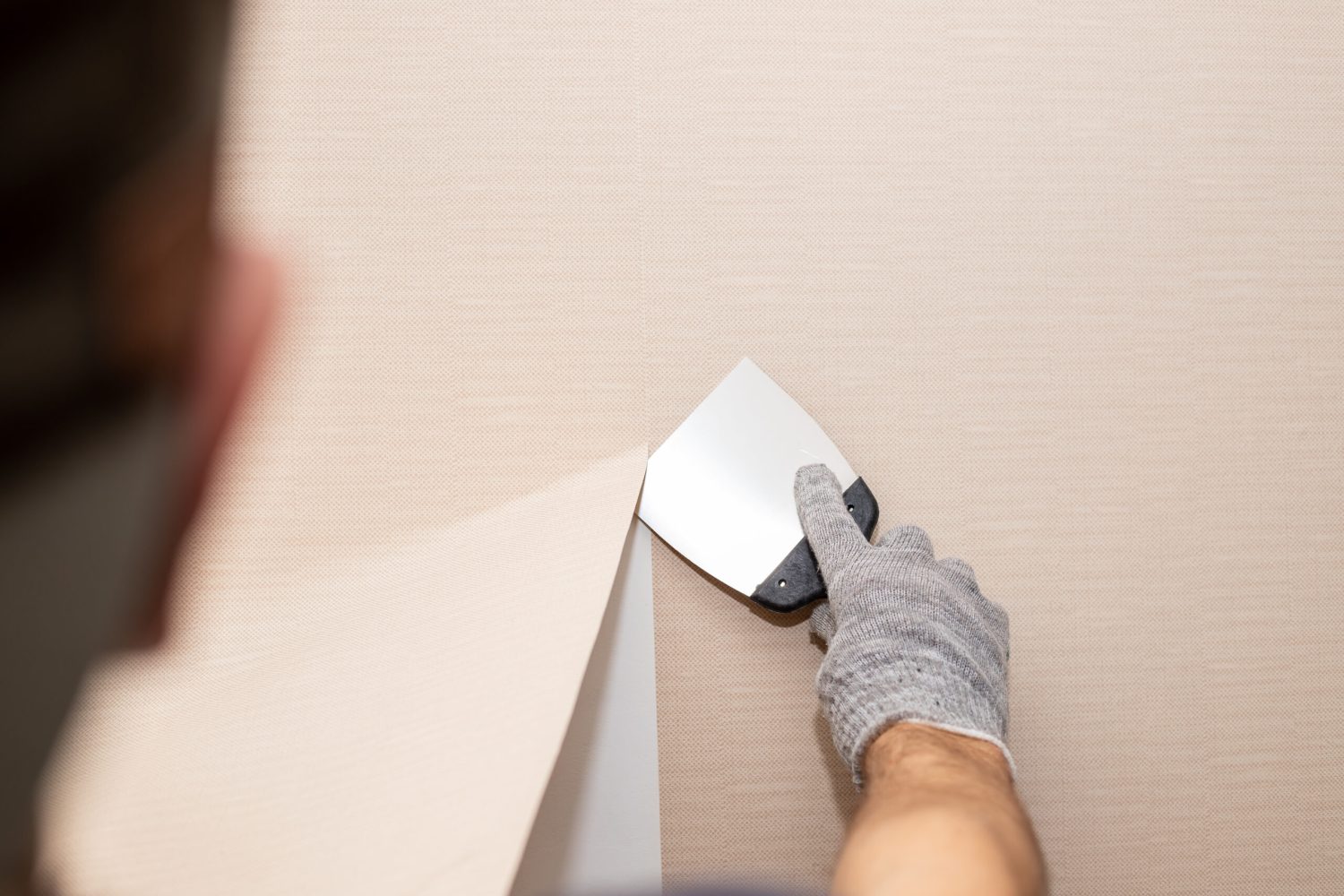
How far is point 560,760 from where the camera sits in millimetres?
925

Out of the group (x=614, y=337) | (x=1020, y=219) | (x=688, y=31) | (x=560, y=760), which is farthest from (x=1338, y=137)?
(x=560, y=760)

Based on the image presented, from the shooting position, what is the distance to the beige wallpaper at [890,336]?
0.98 meters

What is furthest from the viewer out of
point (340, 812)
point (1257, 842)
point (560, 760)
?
point (1257, 842)

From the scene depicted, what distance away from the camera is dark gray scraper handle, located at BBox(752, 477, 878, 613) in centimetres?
100

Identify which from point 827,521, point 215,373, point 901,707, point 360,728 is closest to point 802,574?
point 827,521

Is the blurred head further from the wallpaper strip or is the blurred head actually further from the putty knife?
the putty knife

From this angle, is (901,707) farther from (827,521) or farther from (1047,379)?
(1047,379)

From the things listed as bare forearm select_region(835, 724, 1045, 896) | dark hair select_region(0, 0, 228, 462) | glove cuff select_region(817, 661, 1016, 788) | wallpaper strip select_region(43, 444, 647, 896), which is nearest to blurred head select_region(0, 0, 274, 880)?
dark hair select_region(0, 0, 228, 462)

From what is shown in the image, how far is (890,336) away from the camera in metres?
1.04

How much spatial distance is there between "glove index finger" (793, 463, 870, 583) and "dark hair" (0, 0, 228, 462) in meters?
0.89

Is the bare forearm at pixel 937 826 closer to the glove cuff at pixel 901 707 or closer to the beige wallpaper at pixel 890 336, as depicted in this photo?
the glove cuff at pixel 901 707

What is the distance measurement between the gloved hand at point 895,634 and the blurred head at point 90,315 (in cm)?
82

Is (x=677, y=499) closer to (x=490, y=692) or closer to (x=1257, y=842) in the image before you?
(x=490, y=692)

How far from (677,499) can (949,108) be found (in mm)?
567
